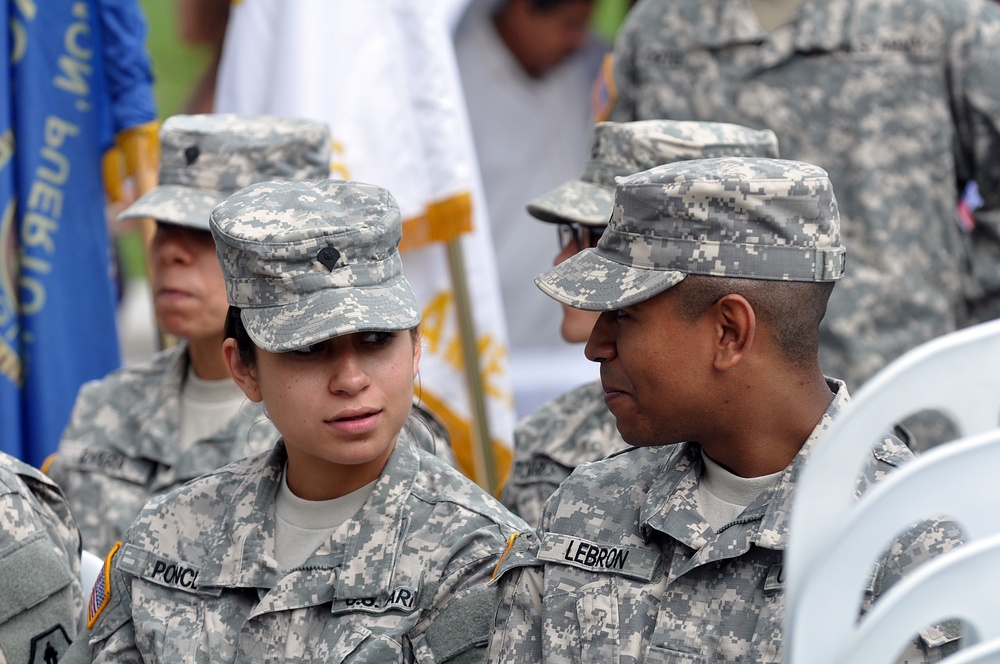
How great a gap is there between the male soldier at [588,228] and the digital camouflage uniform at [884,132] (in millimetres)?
814

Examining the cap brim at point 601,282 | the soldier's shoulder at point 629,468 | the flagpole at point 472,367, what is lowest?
the flagpole at point 472,367

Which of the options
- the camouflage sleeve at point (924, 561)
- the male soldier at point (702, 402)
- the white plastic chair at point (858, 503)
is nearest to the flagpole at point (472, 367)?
the male soldier at point (702, 402)

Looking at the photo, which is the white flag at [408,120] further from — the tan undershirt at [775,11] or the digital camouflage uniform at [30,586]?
the digital camouflage uniform at [30,586]

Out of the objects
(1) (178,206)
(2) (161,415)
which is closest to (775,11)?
(1) (178,206)

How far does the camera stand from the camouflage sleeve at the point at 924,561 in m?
1.71

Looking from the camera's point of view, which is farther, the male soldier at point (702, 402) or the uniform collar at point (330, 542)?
the uniform collar at point (330, 542)

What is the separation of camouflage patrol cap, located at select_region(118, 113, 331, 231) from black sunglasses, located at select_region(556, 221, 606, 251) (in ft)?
2.17

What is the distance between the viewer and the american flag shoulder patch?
2.39 meters

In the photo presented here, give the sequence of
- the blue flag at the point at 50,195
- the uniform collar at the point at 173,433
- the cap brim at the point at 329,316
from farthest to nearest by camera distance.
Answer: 1. the blue flag at the point at 50,195
2. the uniform collar at the point at 173,433
3. the cap brim at the point at 329,316

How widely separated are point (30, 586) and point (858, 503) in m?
1.82

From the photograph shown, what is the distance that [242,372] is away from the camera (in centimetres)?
237

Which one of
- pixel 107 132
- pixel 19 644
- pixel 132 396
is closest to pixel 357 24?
pixel 107 132

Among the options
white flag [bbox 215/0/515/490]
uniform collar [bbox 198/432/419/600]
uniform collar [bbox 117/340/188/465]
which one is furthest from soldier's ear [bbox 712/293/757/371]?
white flag [bbox 215/0/515/490]

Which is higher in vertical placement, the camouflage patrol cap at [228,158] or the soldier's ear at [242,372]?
the camouflage patrol cap at [228,158]
